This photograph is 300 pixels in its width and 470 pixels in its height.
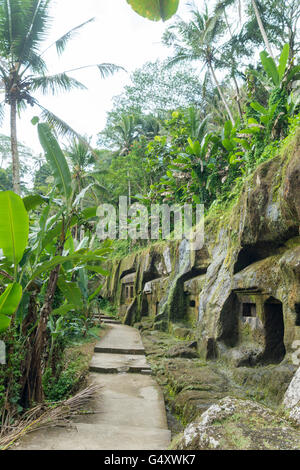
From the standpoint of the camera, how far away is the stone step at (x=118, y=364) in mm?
5095

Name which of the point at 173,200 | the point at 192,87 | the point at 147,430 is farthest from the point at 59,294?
the point at 192,87

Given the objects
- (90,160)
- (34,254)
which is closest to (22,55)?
(90,160)

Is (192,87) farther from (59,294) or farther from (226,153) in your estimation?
(59,294)

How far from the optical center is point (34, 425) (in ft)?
8.73

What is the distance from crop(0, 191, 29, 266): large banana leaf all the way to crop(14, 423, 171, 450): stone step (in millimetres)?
1337

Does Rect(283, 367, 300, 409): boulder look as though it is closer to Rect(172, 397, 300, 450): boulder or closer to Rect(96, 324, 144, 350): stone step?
Rect(172, 397, 300, 450): boulder

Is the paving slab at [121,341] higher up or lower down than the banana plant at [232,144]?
lower down

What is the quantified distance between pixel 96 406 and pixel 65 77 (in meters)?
11.6

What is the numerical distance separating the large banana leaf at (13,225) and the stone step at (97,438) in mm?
1337

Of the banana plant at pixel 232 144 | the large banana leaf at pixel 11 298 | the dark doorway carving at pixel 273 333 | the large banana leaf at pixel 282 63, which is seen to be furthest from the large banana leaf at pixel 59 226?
the large banana leaf at pixel 282 63

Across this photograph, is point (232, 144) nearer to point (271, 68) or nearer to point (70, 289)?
point (271, 68)

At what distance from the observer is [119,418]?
10.7 feet

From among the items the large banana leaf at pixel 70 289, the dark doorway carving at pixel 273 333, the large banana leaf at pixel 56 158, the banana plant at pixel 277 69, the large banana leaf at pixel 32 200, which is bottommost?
the dark doorway carving at pixel 273 333

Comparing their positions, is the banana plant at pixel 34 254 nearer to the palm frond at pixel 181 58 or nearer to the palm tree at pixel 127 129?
the palm frond at pixel 181 58
